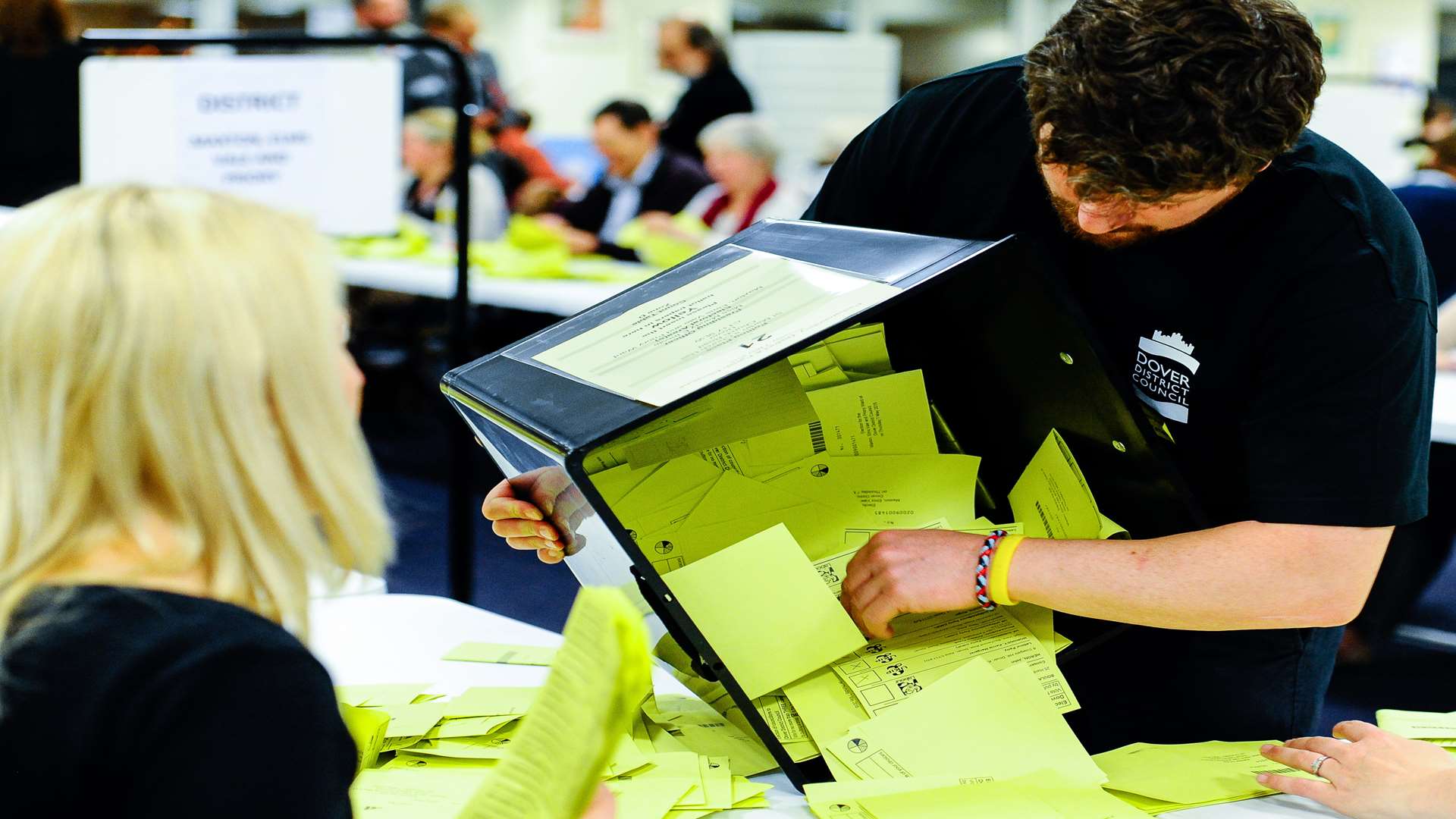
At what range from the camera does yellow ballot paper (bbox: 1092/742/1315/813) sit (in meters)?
0.99

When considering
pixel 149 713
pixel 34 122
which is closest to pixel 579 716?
pixel 149 713

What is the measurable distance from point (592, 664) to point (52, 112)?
109 inches

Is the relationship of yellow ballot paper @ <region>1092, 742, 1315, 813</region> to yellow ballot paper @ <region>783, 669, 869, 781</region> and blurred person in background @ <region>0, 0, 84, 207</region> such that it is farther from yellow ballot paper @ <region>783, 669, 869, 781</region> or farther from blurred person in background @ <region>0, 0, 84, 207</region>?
blurred person in background @ <region>0, 0, 84, 207</region>

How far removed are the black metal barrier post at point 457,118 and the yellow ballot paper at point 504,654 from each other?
0.94m

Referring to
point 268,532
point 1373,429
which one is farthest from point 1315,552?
point 268,532

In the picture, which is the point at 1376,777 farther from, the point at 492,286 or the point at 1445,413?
the point at 492,286

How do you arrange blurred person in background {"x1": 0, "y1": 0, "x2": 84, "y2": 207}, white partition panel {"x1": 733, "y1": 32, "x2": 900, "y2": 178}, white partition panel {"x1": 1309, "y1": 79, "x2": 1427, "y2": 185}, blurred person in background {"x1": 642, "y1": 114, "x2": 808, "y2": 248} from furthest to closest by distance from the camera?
white partition panel {"x1": 733, "y1": 32, "x2": 900, "y2": 178} < blurred person in background {"x1": 642, "y1": 114, "x2": 808, "y2": 248} < white partition panel {"x1": 1309, "y1": 79, "x2": 1427, "y2": 185} < blurred person in background {"x1": 0, "y1": 0, "x2": 84, "y2": 207}

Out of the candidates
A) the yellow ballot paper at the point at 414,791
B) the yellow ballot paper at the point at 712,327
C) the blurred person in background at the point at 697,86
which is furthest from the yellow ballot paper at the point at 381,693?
Answer: the blurred person in background at the point at 697,86

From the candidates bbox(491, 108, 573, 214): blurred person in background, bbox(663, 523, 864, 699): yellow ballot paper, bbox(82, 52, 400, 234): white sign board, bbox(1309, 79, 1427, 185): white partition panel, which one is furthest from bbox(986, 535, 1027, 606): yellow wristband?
bbox(491, 108, 573, 214): blurred person in background

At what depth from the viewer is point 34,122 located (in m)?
2.84

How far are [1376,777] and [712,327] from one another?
23.4 inches

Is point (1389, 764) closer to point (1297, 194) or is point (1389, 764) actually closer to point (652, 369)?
point (1297, 194)

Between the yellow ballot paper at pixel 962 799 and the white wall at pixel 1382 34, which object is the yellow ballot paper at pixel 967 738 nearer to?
the yellow ballot paper at pixel 962 799

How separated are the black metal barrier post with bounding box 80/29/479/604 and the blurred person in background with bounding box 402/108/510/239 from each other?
8.04 feet
